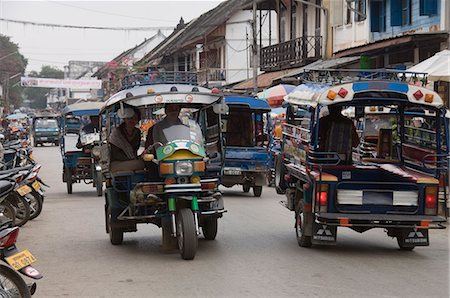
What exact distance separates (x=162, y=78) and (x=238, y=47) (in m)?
37.8

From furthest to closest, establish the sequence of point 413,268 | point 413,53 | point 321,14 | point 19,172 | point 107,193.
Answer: point 321,14
point 413,53
point 19,172
point 107,193
point 413,268

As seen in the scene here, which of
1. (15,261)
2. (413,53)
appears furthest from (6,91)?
(15,261)

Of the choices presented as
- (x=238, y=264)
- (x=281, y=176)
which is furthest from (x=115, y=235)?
(x=281, y=176)

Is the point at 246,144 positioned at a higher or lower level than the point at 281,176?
higher

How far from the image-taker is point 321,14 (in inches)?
1389

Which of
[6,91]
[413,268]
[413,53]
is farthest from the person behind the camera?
[6,91]

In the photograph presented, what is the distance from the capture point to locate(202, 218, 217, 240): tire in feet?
40.4

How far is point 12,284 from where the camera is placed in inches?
281

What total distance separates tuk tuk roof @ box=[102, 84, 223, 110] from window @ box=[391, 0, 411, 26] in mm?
15586

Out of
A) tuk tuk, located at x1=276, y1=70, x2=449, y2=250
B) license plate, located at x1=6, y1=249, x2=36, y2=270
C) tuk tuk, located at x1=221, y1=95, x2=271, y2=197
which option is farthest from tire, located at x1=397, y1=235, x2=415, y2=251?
tuk tuk, located at x1=221, y1=95, x2=271, y2=197

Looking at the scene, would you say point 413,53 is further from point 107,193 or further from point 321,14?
point 107,193

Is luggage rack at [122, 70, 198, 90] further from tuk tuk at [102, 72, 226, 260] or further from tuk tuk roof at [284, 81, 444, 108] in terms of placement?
tuk tuk roof at [284, 81, 444, 108]

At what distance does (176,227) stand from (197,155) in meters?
0.96

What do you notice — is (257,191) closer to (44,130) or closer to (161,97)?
(161,97)
